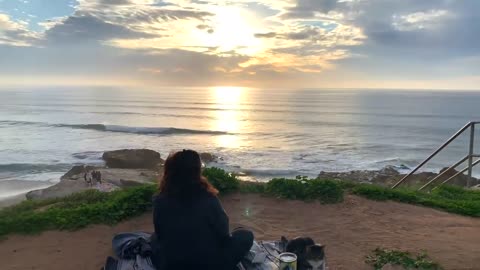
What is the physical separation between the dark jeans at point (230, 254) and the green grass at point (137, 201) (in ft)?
7.32

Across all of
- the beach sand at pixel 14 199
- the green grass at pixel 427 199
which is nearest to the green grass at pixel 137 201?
the green grass at pixel 427 199

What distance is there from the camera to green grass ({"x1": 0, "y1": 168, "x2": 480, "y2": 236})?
566cm

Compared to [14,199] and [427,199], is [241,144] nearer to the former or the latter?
[14,199]

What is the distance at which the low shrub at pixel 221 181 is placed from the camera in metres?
7.01

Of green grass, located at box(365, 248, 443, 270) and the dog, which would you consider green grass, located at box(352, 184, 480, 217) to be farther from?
the dog

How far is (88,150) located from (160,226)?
26.6 metres

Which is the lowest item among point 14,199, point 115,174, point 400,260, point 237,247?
point 14,199

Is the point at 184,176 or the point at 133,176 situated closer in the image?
the point at 184,176

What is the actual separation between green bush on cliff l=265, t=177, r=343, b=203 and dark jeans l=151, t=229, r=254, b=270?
3.14 m

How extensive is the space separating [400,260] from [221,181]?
3.32 m

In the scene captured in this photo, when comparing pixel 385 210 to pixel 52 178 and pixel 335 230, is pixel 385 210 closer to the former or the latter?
pixel 335 230

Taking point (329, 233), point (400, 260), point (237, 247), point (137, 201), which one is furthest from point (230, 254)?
point (137, 201)

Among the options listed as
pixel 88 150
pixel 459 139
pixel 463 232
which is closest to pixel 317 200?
pixel 463 232

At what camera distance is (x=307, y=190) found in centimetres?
695
